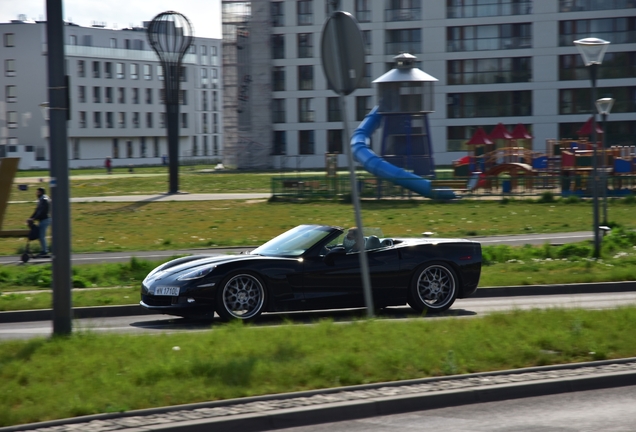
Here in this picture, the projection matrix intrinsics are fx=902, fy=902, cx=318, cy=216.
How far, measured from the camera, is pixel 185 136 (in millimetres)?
121562

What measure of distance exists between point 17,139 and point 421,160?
218ft

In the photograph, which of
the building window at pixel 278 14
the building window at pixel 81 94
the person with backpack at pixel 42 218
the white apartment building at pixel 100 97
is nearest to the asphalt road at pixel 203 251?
the person with backpack at pixel 42 218

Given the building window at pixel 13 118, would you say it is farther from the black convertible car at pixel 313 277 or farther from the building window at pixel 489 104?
the black convertible car at pixel 313 277

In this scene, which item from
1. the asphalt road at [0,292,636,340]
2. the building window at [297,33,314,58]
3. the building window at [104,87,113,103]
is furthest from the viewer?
the building window at [104,87,113,103]

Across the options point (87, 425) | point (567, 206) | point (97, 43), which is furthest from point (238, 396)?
point (97, 43)

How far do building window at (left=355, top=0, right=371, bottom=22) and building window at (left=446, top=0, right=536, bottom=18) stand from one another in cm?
690

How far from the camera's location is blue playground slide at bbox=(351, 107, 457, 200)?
38.8m

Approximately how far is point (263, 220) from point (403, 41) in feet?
167

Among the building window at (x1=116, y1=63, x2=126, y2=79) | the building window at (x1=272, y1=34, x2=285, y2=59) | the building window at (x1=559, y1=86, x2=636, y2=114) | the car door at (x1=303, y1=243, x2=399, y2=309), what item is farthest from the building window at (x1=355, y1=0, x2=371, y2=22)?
the car door at (x1=303, y1=243, x2=399, y2=309)

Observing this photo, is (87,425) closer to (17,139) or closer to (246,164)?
(246,164)

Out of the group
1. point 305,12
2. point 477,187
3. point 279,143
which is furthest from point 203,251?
point 305,12

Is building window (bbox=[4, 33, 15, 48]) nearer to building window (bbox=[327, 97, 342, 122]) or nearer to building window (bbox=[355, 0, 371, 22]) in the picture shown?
building window (bbox=[327, 97, 342, 122])

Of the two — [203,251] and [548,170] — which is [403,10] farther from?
[203,251]

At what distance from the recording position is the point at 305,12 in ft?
266
